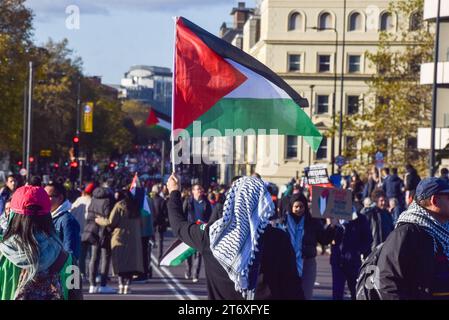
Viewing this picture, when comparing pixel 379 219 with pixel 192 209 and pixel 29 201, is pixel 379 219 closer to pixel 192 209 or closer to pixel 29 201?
pixel 192 209

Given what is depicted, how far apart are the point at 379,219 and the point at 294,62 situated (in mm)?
73796

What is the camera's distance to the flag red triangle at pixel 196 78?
30.7 ft

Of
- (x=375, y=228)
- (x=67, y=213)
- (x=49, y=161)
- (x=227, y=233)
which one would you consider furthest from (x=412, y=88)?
(x=49, y=161)

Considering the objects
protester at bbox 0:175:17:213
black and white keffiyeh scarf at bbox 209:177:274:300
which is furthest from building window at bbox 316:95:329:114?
black and white keffiyeh scarf at bbox 209:177:274:300

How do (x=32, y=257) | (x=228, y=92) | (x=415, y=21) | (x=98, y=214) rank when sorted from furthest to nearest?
(x=415, y=21), (x=98, y=214), (x=228, y=92), (x=32, y=257)

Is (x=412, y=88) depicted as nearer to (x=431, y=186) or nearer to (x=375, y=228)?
(x=375, y=228)

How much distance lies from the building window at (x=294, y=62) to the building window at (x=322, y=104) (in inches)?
114

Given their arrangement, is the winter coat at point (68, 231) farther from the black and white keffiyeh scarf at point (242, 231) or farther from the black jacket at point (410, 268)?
the black jacket at point (410, 268)

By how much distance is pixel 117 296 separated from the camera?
1739 centimetres

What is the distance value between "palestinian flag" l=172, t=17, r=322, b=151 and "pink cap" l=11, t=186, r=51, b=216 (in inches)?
90.7

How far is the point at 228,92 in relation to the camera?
966cm

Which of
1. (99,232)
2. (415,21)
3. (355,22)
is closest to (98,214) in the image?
(99,232)

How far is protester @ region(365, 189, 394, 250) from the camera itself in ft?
59.6
